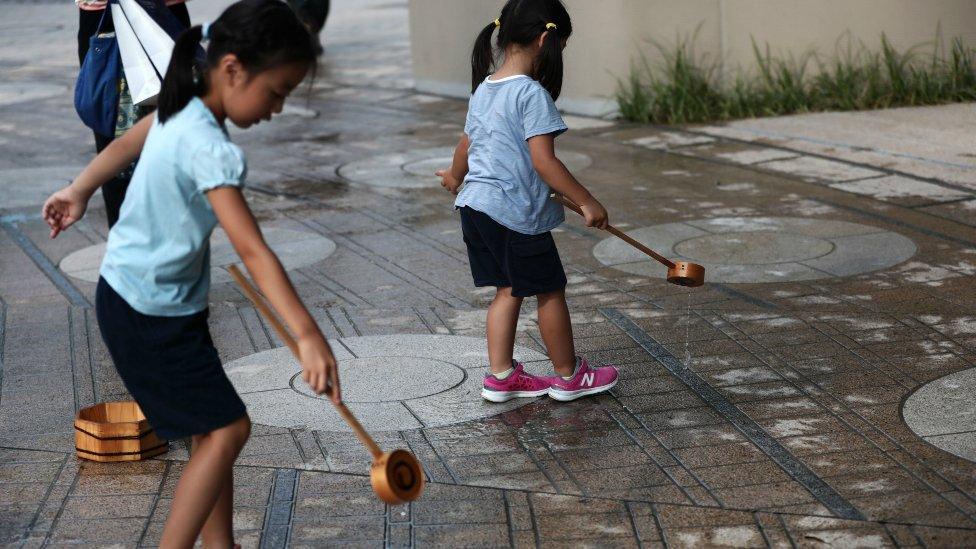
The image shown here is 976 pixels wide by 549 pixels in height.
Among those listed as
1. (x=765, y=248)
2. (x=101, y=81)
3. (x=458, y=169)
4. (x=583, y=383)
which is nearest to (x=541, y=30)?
(x=458, y=169)

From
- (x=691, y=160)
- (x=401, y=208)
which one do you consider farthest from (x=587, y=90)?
(x=401, y=208)

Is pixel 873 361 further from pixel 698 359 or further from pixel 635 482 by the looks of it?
pixel 635 482

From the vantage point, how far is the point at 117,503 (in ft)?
12.2

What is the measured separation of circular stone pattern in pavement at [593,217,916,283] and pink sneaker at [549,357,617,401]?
1554mm

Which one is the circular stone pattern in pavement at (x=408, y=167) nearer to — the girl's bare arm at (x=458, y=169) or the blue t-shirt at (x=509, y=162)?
the girl's bare arm at (x=458, y=169)

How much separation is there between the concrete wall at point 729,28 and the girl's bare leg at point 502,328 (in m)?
6.64

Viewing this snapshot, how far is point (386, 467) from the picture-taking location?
287 centimetres

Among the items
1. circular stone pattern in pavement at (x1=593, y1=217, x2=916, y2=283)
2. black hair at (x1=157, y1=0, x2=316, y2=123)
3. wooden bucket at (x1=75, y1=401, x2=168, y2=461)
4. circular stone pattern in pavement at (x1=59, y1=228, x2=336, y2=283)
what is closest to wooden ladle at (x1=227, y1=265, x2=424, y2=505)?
black hair at (x1=157, y1=0, x2=316, y2=123)

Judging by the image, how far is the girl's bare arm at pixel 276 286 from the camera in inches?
107

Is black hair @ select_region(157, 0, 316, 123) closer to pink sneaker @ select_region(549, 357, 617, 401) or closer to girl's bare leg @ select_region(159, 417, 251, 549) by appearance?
girl's bare leg @ select_region(159, 417, 251, 549)

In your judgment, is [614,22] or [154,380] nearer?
[154,380]

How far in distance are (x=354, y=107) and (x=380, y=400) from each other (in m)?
8.56

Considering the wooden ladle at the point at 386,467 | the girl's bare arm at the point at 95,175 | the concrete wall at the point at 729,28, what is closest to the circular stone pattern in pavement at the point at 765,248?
the wooden ladle at the point at 386,467

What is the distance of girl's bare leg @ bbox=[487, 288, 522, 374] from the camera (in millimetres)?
4395
